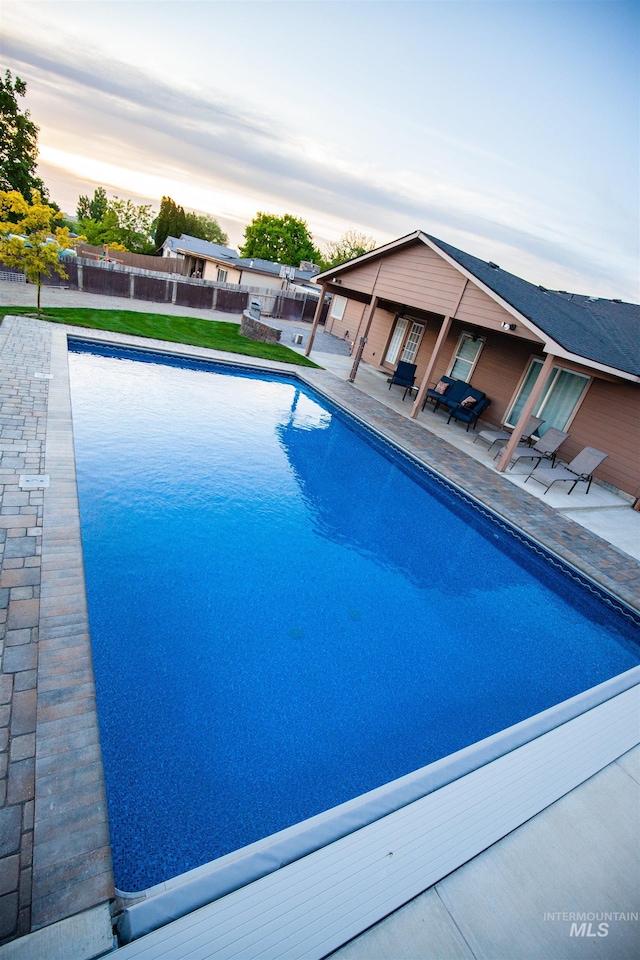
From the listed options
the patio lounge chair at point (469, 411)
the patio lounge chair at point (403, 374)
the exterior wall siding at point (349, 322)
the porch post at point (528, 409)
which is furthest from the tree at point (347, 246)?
the porch post at point (528, 409)

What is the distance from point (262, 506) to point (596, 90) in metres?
14.4

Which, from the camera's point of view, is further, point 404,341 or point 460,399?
point 404,341

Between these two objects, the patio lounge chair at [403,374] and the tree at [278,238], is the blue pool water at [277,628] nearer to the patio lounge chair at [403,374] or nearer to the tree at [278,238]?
the patio lounge chair at [403,374]

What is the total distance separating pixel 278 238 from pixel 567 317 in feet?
183

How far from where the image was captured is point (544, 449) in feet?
34.8

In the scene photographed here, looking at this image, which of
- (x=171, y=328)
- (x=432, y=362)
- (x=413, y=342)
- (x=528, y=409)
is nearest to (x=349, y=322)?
(x=413, y=342)

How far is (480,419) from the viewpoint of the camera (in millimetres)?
13836

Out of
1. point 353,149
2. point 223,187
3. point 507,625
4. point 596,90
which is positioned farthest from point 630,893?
point 223,187

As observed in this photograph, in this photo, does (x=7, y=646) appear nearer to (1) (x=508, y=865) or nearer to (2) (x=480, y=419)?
(1) (x=508, y=865)

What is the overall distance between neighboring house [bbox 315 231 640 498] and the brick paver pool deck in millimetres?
3906

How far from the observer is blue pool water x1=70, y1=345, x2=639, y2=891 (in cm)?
316

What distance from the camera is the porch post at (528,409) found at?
883 cm

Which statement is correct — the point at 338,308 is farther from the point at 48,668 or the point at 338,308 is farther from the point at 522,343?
the point at 48,668

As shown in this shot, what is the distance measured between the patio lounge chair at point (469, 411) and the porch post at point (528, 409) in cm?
240
